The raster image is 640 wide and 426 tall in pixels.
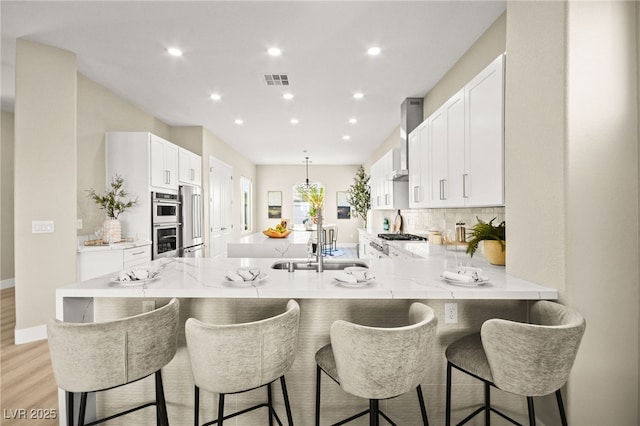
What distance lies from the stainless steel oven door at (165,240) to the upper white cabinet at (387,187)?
332 centimetres

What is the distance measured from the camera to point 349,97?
15.5 ft

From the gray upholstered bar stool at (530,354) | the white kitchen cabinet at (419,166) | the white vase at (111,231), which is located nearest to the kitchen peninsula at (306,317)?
the gray upholstered bar stool at (530,354)

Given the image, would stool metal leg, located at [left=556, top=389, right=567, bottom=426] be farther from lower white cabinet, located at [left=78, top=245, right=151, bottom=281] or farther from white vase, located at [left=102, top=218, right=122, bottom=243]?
white vase, located at [left=102, top=218, right=122, bottom=243]

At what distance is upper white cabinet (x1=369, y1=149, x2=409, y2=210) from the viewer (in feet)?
17.7

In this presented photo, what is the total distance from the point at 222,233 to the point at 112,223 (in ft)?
12.0

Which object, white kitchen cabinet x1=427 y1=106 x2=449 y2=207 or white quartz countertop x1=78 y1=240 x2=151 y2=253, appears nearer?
white kitchen cabinet x1=427 y1=106 x2=449 y2=207

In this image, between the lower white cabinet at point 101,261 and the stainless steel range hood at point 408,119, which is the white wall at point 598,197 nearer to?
the stainless steel range hood at point 408,119

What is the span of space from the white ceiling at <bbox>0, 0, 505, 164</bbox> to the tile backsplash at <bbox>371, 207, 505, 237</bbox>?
1567 millimetres

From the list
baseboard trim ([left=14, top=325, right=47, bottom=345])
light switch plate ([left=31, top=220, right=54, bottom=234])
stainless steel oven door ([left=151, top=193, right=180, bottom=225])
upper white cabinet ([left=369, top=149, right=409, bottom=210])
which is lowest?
baseboard trim ([left=14, top=325, right=47, bottom=345])

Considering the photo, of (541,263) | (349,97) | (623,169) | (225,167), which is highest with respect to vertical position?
(349,97)

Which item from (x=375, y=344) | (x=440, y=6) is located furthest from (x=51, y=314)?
(x=440, y=6)

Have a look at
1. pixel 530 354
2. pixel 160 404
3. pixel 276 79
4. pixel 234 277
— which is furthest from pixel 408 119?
pixel 160 404

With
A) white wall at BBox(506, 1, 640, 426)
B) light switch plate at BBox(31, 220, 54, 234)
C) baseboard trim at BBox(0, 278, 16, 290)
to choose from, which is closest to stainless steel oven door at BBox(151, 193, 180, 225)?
light switch plate at BBox(31, 220, 54, 234)

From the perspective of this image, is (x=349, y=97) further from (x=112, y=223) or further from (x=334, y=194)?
(x=334, y=194)
